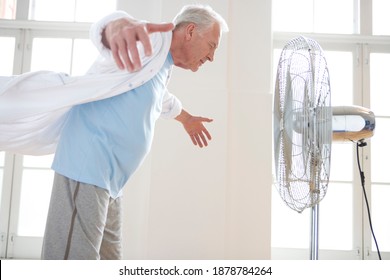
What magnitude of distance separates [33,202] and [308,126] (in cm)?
187

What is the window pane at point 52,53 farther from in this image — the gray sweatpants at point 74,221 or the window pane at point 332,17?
the gray sweatpants at point 74,221

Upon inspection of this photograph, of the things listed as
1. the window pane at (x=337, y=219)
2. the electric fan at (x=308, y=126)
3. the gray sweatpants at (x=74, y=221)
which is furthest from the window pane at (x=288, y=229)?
the gray sweatpants at (x=74, y=221)

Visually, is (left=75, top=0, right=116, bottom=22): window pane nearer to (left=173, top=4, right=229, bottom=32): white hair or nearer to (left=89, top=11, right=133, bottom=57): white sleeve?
(left=173, top=4, right=229, bottom=32): white hair

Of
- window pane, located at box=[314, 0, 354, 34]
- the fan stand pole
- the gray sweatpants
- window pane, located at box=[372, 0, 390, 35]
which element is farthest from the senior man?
window pane, located at box=[372, 0, 390, 35]

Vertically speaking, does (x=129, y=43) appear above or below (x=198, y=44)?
below

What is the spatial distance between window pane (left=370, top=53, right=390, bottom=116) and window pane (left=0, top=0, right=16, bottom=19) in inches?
90.2

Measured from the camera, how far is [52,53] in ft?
8.59

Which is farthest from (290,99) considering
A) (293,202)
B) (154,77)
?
(154,77)

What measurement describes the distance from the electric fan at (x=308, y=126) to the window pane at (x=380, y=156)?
4.41 ft

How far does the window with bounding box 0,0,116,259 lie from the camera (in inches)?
97.0

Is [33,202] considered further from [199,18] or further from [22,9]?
[199,18]

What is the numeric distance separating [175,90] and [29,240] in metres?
1.25

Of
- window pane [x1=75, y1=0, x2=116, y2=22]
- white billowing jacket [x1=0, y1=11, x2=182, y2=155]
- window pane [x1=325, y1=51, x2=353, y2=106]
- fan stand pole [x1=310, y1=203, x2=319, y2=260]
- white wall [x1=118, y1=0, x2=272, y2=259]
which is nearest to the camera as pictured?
white billowing jacket [x1=0, y1=11, x2=182, y2=155]

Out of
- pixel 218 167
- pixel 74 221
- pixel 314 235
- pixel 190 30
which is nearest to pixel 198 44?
pixel 190 30
